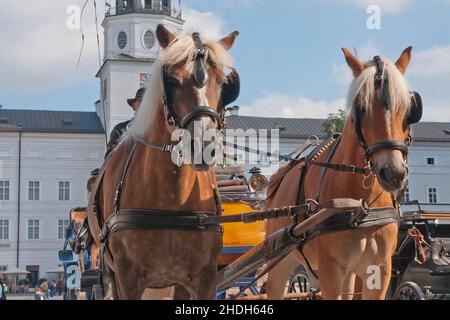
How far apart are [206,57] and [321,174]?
74.9 inches

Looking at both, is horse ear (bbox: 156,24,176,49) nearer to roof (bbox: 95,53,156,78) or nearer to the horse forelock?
the horse forelock

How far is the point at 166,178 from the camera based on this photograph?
16.2ft

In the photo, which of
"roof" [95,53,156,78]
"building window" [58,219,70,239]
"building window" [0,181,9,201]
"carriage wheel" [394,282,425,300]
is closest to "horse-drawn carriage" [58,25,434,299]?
"carriage wheel" [394,282,425,300]

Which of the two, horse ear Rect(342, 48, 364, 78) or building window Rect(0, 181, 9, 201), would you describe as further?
building window Rect(0, 181, 9, 201)

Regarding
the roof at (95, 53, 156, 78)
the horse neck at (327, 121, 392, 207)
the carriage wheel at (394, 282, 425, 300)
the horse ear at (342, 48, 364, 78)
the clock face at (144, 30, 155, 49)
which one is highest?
the clock face at (144, 30, 155, 49)

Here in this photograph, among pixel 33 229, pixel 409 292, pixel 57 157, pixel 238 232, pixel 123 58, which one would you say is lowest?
pixel 33 229

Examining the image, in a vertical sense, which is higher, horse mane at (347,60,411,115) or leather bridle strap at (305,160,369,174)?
horse mane at (347,60,411,115)

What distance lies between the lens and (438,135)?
6612 centimetres

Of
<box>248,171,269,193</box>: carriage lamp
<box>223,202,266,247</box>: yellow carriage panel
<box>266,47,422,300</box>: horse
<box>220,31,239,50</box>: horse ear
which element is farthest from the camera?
<box>248,171,269,193</box>: carriage lamp

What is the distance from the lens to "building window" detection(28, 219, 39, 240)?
60.4 m

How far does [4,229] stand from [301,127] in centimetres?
2600

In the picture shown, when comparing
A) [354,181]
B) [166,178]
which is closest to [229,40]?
[166,178]

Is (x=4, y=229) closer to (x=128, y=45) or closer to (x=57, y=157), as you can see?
(x=57, y=157)

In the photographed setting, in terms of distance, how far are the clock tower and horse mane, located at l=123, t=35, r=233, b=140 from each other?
55767mm
